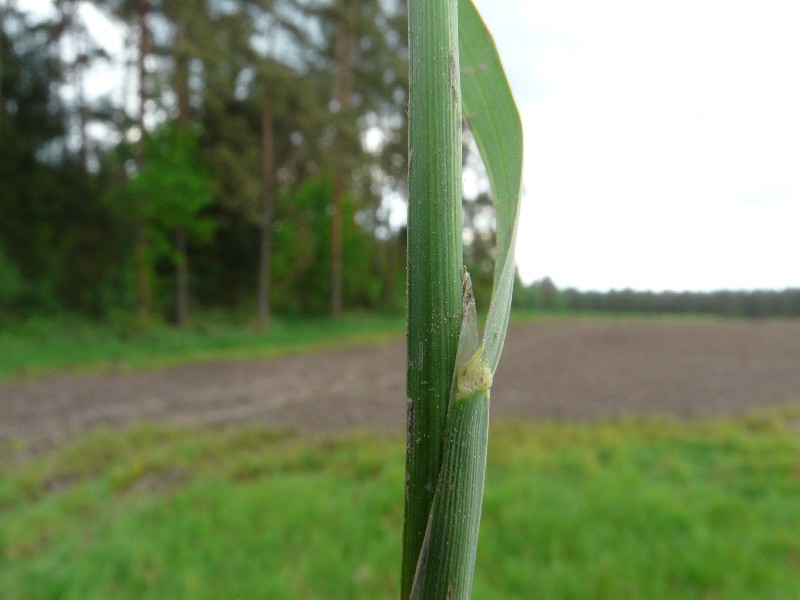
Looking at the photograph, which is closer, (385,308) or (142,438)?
(142,438)

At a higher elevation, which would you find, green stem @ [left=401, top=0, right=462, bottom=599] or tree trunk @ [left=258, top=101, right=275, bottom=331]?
tree trunk @ [left=258, top=101, right=275, bottom=331]

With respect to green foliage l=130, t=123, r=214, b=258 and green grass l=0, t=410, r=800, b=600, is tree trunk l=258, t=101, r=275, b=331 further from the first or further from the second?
green grass l=0, t=410, r=800, b=600

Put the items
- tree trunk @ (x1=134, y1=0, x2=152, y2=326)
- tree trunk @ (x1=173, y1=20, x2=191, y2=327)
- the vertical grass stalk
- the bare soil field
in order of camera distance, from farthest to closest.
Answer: tree trunk @ (x1=134, y1=0, x2=152, y2=326) < tree trunk @ (x1=173, y1=20, x2=191, y2=327) < the bare soil field < the vertical grass stalk

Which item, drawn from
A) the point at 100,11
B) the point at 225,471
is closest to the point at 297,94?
the point at 100,11

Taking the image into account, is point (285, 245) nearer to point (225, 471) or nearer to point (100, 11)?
point (100, 11)

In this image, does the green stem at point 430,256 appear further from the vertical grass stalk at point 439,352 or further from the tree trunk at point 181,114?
the tree trunk at point 181,114

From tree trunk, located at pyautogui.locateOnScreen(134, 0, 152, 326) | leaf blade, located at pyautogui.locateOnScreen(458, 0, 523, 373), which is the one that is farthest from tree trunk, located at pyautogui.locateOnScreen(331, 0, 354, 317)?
leaf blade, located at pyautogui.locateOnScreen(458, 0, 523, 373)

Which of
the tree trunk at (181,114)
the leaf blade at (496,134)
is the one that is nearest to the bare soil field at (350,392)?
the tree trunk at (181,114)
